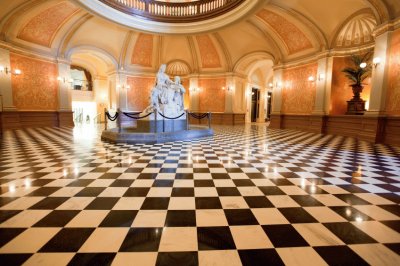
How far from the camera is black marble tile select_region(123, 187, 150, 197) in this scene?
2355mm

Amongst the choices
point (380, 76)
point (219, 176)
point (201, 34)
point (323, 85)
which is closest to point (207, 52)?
point (201, 34)

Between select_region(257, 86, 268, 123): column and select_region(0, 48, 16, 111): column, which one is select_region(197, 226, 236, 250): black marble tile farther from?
select_region(257, 86, 268, 123): column

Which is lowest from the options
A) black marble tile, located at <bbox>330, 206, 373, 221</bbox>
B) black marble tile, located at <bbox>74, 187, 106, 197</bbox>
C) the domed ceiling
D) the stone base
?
black marble tile, located at <bbox>330, 206, 373, 221</bbox>

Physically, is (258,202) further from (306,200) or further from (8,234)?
(8,234)

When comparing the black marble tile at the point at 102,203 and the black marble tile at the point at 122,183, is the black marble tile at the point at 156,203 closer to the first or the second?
the black marble tile at the point at 102,203

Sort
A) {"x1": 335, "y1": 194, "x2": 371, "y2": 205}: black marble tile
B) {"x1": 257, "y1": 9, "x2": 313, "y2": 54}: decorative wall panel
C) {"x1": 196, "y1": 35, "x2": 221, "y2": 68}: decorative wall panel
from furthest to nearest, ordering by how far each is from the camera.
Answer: {"x1": 196, "y1": 35, "x2": 221, "y2": 68}: decorative wall panel, {"x1": 257, "y1": 9, "x2": 313, "y2": 54}: decorative wall panel, {"x1": 335, "y1": 194, "x2": 371, "y2": 205}: black marble tile

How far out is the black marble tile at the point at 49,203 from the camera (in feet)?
6.67

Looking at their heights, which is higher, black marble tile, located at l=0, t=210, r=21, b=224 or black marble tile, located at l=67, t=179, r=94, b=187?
black marble tile, located at l=67, t=179, r=94, b=187

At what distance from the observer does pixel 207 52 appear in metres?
13.7

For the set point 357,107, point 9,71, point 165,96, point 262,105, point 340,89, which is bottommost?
point 357,107

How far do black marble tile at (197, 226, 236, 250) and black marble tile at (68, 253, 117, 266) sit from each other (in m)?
0.63

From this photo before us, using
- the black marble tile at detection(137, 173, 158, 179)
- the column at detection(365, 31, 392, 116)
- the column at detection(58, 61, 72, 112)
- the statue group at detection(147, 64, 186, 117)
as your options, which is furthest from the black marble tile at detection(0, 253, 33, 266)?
the column at detection(58, 61, 72, 112)

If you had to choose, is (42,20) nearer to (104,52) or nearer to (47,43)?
(47,43)

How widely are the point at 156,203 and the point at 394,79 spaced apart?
7.79 m
